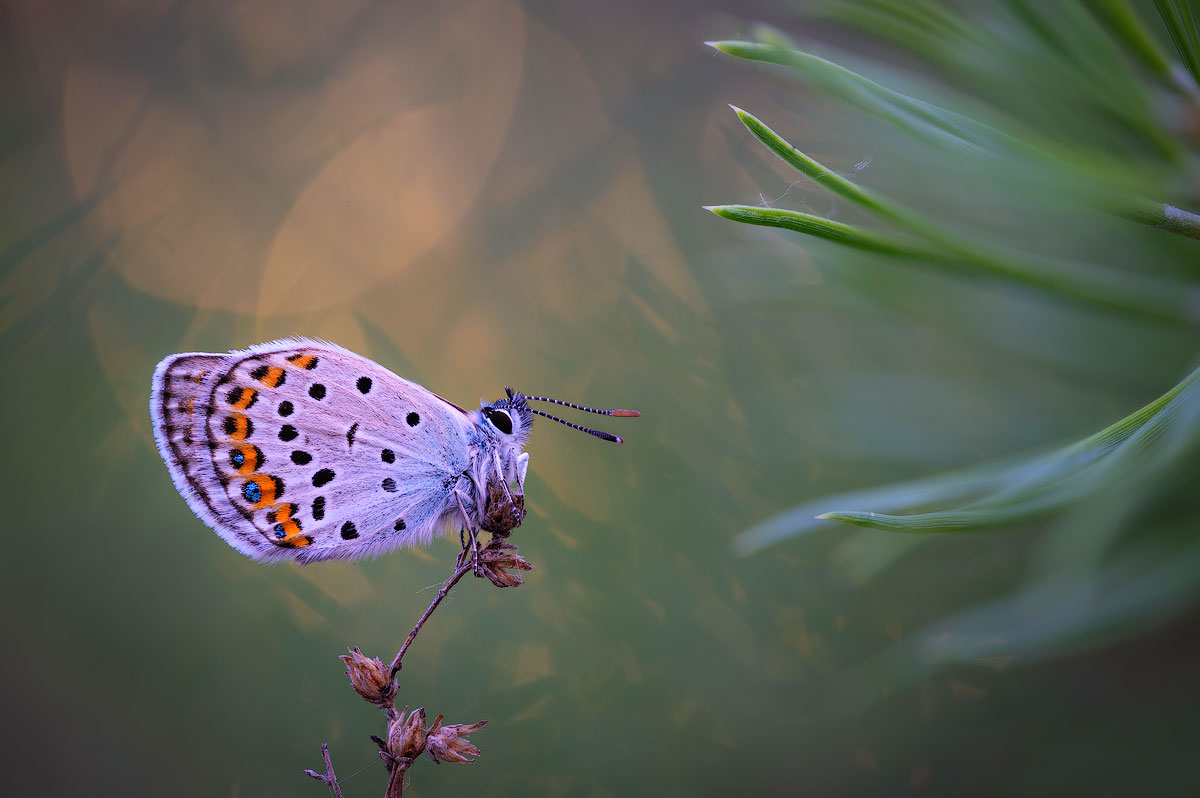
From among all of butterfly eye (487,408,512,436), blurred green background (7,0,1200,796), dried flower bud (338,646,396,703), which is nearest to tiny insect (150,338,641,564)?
butterfly eye (487,408,512,436)

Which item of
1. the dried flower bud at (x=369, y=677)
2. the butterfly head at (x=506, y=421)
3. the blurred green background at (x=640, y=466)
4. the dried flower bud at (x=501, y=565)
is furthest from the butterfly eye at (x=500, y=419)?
the dried flower bud at (x=369, y=677)

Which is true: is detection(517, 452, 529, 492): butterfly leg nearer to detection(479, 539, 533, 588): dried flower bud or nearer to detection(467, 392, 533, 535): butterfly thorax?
detection(467, 392, 533, 535): butterfly thorax

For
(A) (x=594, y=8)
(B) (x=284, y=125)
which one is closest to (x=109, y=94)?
(B) (x=284, y=125)

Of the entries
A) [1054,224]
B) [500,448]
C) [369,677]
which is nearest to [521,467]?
[500,448]

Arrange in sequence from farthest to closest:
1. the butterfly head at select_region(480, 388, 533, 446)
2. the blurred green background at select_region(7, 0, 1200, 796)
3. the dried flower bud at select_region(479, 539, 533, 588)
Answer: the butterfly head at select_region(480, 388, 533, 446)
the blurred green background at select_region(7, 0, 1200, 796)
the dried flower bud at select_region(479, 539, 533, 588)

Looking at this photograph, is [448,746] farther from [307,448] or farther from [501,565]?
[307,448]

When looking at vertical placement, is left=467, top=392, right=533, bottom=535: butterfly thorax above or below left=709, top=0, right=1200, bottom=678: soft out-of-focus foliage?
below
